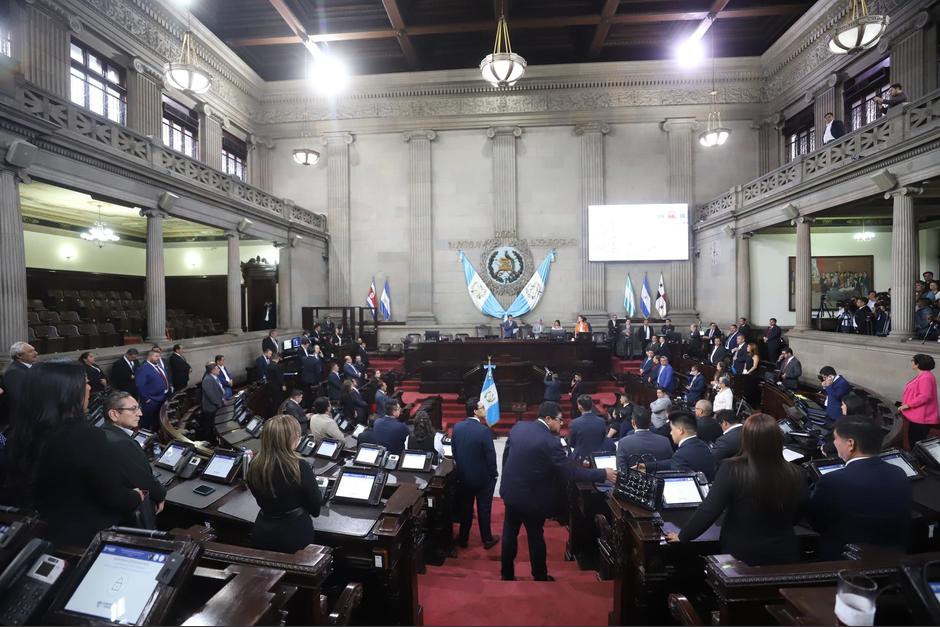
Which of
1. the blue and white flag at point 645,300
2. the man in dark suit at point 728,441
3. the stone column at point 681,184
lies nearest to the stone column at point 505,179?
the blue and white flag at point 645,300

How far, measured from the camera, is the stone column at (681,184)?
1711 cm

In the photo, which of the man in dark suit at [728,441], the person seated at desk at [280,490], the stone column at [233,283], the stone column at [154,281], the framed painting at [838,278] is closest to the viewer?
the person seated at desk at [280,490]

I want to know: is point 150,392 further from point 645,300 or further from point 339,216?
point 645,300

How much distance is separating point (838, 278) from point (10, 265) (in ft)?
67.9

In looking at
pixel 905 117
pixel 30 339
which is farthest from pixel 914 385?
pixel 30 339

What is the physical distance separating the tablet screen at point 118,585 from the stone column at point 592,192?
16.7 m

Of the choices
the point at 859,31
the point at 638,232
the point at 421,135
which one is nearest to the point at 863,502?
the point at 859,31

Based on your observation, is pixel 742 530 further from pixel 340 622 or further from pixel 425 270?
pixel 425 270

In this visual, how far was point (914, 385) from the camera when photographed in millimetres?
6137

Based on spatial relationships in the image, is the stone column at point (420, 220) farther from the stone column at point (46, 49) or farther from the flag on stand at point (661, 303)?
the stone column at point (46, 49)

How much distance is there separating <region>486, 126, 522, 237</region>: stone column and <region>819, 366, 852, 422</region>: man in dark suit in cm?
1231

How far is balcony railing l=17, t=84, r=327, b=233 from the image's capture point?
768 centimetres

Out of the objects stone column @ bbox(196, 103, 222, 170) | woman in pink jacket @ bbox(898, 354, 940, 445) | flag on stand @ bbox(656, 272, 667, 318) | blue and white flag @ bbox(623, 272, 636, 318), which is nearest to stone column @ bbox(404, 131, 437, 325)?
stone column @ bbox(196, 103, 222, 170)

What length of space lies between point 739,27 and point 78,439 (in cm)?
2002
